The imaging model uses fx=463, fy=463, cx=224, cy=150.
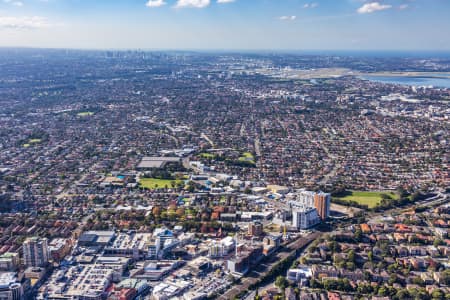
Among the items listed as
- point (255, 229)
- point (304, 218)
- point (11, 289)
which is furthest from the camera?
point (304, 218)

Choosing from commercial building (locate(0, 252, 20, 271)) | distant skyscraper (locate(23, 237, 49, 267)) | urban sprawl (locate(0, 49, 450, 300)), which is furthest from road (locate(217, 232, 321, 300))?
commercial building (locate(0, 252, 20, 271))

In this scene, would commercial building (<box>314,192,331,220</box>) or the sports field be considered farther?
the sports field

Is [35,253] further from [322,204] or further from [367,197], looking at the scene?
[367,197]

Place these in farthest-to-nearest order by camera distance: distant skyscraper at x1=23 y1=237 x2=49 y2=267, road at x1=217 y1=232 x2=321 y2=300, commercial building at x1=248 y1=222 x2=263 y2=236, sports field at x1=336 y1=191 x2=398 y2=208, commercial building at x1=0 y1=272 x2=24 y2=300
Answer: sports field at x1=336 y1=191 x2=398 y2=208 → commercial building at x1=248 y1=222 x2=263 y2=236 → distant skyscraper at x1=23 y1=237 x2=49 y2=267 → road at x1=217 y1=232 x2=321 y2=300 → commercial building at x1=0 y1=272 x2=24 y2=300

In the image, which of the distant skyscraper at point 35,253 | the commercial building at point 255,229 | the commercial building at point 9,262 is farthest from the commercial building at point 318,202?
the commercial building at point 9,262

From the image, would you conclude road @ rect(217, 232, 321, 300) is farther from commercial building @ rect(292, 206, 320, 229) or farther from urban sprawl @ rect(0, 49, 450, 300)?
commercial building @ rect(292, 206, 320, 229)

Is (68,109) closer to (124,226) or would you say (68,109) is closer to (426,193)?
(124,226)

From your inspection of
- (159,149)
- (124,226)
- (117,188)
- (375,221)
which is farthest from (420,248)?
(159,149)

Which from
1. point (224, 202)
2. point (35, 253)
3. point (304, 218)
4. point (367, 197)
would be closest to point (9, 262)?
point (35, 253)
